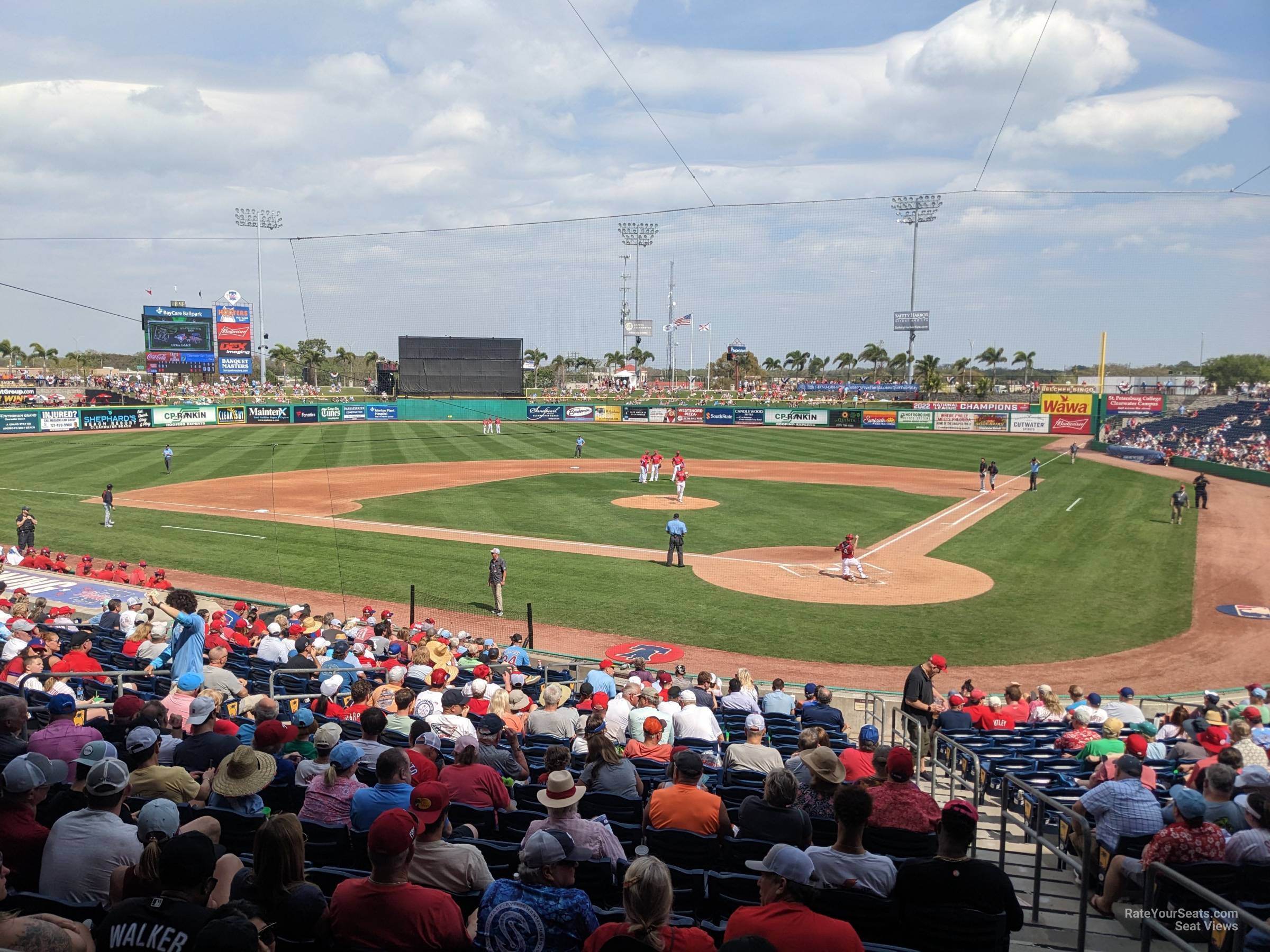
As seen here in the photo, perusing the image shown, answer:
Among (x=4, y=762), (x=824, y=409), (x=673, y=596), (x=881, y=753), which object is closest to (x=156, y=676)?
(x=4, y=762)

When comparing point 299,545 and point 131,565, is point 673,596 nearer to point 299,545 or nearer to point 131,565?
point 299,545

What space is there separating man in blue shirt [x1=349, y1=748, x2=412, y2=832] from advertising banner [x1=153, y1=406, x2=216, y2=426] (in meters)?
66.2

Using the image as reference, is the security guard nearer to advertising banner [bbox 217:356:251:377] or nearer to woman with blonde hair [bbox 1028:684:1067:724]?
woman with blonde hair [bbox 1028:684:1067:724]

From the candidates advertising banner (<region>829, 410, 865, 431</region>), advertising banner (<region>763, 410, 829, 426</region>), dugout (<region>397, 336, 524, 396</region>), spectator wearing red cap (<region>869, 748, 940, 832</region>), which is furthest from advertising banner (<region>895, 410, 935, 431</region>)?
spectator wearing red cap (<region>869, 748, 940, 832</region>)

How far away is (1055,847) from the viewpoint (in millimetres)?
6051

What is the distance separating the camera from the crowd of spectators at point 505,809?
372 centimetres

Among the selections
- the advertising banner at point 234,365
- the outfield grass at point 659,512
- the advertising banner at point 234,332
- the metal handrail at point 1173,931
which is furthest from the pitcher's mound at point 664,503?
the advertising banner at point 234,332

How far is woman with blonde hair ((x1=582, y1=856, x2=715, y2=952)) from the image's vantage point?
3.33m

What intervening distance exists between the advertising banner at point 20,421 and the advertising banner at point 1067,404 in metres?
74.0

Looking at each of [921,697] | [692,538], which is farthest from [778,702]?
[692,538]

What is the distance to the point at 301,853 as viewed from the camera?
3891mm

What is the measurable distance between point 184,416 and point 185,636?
61522 mm

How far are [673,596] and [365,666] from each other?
9.67 metres

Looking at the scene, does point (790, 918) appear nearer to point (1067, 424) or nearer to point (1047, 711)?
point (1047, 711)
